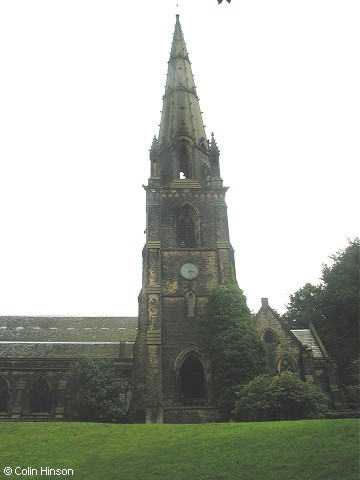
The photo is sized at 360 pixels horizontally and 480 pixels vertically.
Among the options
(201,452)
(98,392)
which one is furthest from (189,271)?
(201,452)

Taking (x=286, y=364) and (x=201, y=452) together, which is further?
(x=286, y=364)

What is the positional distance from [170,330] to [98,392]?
5.60 metres

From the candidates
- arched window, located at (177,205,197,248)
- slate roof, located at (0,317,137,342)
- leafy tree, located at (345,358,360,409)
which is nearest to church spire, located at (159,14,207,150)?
arched window, located at (177,205,197,248)

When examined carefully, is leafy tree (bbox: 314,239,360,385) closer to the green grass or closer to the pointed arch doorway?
the pointed arch doorway

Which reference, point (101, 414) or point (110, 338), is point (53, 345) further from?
point (101, 414)

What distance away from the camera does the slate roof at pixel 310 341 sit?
101 feet

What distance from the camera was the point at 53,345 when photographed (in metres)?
35.4

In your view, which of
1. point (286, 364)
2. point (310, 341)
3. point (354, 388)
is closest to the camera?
point (354, 388)

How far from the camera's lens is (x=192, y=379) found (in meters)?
27.5

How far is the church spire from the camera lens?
124 feet

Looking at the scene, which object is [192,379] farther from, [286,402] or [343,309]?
[343,309]

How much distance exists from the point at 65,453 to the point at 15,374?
18.8 metres

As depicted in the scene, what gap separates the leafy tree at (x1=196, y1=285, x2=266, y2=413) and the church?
2.82 ft

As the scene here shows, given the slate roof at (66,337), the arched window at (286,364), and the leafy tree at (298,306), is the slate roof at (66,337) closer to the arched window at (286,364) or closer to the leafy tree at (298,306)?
the arched window at (286,364)
